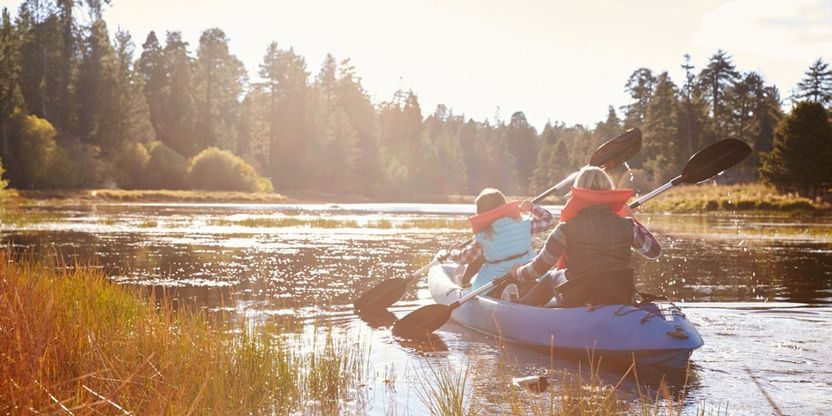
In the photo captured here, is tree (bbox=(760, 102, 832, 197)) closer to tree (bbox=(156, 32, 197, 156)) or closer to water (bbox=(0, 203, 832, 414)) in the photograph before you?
water (bbox=(0, 203, 832, 414))

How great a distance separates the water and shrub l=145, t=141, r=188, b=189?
1335 inches

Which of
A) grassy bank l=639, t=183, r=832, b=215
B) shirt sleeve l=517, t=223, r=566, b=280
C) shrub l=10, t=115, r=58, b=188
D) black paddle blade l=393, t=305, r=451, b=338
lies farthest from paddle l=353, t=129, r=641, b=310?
shrub l=10, t=115, r=58, b=188

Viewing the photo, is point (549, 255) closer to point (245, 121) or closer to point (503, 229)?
point (503, 229)

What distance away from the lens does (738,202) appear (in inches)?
1736

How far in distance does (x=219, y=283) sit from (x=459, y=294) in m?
4.69

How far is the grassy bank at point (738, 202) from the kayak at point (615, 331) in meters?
37.3

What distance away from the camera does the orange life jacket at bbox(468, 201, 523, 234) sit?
30.1 ft

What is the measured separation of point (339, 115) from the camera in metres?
80.6

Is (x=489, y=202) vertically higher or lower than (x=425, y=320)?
higher

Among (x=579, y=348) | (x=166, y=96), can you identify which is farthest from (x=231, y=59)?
(x=579, y=348)

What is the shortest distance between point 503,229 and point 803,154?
134 feet

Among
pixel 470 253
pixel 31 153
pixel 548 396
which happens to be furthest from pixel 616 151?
pixel 31 153

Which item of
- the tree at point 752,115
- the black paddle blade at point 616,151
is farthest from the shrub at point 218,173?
the black paddle blade at point 616,151

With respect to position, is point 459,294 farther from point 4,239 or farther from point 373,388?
point 4,239
